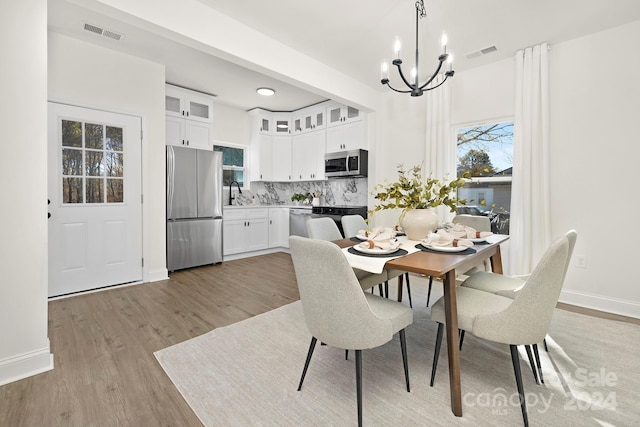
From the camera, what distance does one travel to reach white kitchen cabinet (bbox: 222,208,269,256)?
4.86 metres

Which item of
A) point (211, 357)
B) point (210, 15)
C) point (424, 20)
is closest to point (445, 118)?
point (424, 20)

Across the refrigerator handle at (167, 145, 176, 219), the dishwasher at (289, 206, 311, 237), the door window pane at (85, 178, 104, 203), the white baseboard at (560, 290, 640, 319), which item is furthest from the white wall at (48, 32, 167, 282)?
the white baseboard at (560, 290, 640, 319)

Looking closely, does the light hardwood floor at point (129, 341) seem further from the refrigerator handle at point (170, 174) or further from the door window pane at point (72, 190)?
the door window pane at point (72, 190)

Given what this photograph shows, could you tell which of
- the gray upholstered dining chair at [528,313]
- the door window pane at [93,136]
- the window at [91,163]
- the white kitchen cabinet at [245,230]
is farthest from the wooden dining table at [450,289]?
the white kitchen cabinet at [245,230]

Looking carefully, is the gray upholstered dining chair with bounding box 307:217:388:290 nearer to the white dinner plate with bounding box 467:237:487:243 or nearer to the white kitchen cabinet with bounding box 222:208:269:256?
the white dinner plate with bounding box 467:237:487:243

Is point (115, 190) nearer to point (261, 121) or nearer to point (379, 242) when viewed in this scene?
point (261, 121)

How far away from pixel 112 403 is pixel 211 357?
57 cm

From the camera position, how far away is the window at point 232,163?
18.2 ft

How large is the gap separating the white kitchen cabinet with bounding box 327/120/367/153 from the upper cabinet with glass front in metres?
2.01

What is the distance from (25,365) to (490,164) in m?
4.63

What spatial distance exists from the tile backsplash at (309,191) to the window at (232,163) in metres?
0.21

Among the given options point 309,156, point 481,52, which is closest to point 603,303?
point 481,52

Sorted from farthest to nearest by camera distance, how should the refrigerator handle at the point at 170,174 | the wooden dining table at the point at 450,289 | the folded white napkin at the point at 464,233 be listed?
the refrigerator handle at the point at 170,174 → the folded white napkin at the point at 464,233 → the wooden dining table at the point at 450,289

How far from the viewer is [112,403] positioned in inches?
61.7
